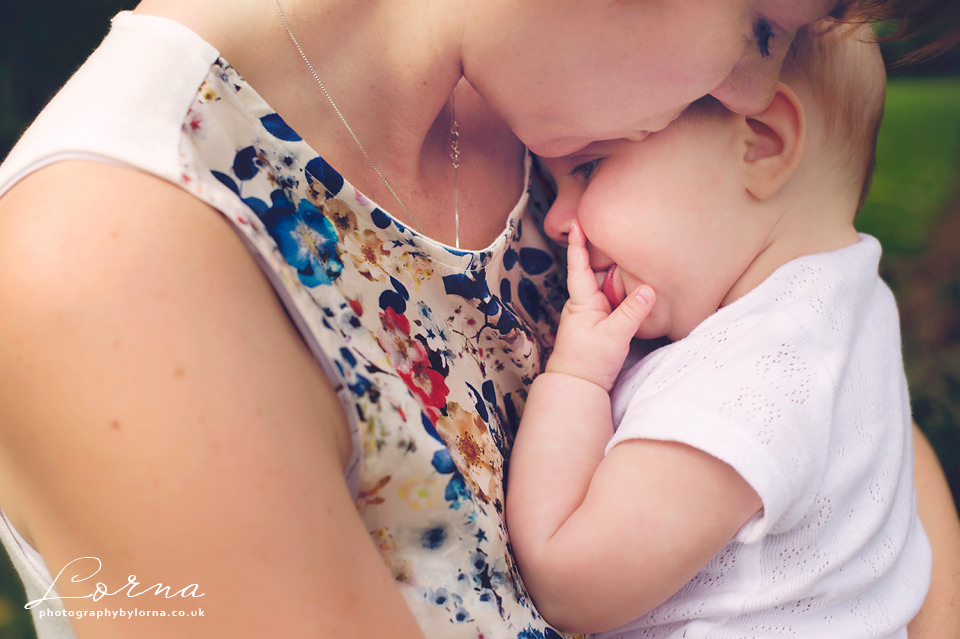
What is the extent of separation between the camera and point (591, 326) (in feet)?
3.86

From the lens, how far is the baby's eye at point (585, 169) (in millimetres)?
1223

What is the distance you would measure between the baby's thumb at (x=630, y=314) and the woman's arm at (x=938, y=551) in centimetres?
88

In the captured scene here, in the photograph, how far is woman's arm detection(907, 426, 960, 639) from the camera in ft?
4.19

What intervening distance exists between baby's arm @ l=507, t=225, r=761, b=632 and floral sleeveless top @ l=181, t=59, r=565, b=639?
0.04m

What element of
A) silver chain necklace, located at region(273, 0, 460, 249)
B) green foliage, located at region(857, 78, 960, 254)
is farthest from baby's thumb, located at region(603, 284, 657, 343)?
green foliage, located at region(857, 78, 960, 254)

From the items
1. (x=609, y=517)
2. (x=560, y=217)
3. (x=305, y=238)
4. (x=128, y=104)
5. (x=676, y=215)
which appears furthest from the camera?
(x=560, y=217)

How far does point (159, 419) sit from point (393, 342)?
1.17 feet

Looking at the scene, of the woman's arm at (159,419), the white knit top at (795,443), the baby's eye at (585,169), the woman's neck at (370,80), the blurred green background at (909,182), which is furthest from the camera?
the blurred green background at (909,182)

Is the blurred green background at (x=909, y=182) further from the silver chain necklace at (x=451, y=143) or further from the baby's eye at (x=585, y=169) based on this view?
the silver chain necklace at (x=451, y=143)

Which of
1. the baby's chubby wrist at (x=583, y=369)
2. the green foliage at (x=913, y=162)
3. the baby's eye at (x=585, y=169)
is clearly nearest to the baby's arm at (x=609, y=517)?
the baby's chubby wrist at (x=583, y=369)
